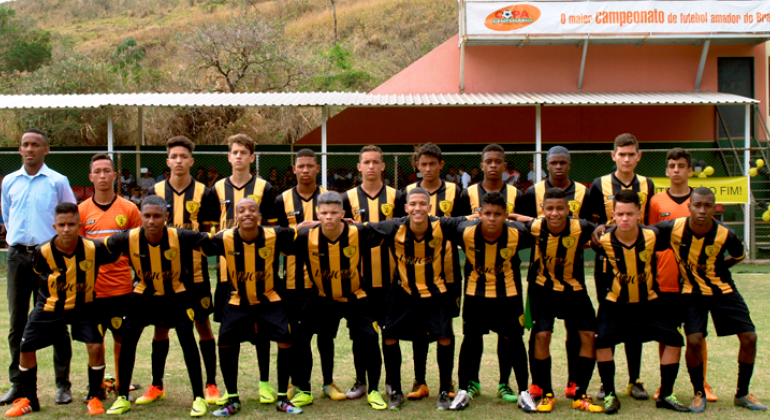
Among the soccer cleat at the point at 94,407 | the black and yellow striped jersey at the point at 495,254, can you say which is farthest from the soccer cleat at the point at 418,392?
the soccer cleat at the point at 94,407

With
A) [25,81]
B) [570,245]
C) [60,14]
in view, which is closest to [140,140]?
[25,81]

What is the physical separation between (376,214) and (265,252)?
3.64ft

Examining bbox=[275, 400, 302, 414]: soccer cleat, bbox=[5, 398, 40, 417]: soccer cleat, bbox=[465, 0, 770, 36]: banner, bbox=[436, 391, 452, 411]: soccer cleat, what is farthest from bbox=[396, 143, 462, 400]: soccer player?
bbox=[465, 0, 770, 36]: banner

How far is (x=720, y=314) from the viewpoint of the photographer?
4777 millimetres

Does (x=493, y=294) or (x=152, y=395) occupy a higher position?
(x=493, y=294)

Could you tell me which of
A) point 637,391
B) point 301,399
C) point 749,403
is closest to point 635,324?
point 637,391

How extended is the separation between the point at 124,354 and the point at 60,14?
164ft

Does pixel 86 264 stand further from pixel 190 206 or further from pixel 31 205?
pixel 190 206

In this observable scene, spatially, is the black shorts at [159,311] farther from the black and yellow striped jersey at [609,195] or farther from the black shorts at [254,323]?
the black and yellow striped jersey at [609,195]

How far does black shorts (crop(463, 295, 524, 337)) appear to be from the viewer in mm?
4816

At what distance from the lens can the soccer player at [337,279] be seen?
195 inches

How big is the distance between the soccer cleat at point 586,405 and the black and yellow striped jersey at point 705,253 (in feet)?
3.68

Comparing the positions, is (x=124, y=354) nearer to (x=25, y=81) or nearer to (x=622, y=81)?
(x=622, y=81)

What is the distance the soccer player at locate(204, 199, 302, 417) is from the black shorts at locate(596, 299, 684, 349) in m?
2.32
